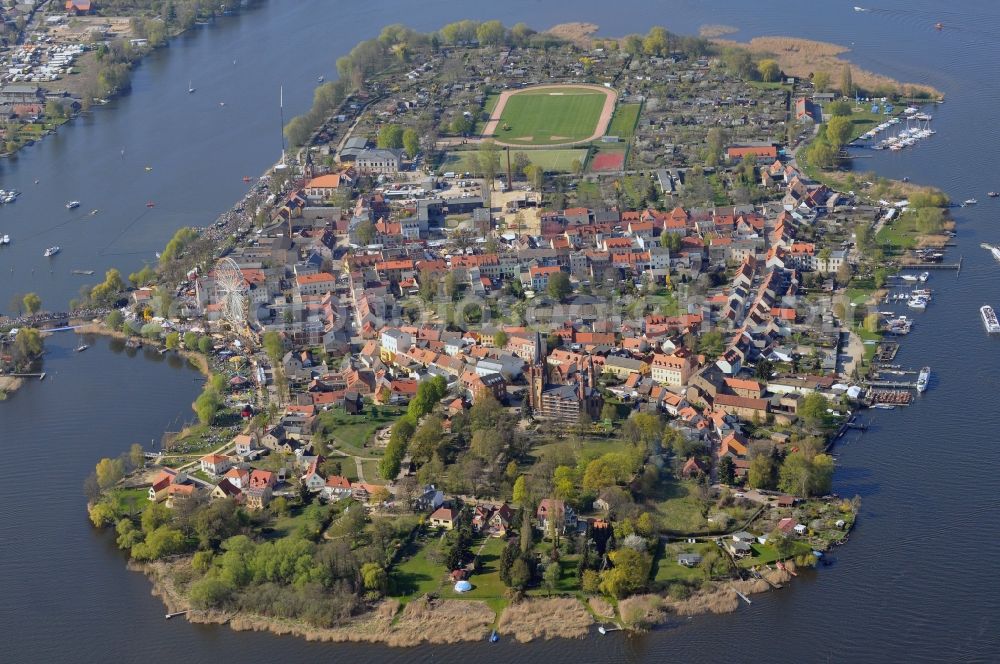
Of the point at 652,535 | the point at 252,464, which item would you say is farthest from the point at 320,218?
the point at 652,535

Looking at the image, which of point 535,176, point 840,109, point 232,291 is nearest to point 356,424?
point 232,291

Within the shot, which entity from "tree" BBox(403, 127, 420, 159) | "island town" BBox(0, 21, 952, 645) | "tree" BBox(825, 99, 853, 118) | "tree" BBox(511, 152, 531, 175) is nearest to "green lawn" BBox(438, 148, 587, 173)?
"island town" BBox(0, 21, 952, 645)

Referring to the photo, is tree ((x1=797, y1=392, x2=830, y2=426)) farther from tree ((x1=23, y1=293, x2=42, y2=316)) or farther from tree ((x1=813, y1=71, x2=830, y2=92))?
tree ((x1=813, y1=71, x2=830, y2=92))

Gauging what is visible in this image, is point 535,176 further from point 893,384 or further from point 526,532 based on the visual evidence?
point 526,532

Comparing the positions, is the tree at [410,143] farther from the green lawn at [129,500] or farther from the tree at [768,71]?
the green lawn at [129,500]

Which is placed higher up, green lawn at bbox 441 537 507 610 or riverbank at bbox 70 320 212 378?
green lawn at bbox 441 537 507 610

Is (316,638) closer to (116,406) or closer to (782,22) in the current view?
(116,406)

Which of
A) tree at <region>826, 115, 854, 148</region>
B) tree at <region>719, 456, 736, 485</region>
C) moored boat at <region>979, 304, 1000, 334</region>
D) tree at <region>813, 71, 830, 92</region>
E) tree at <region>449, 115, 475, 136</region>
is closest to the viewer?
tree at <region>719, 456, 736, 485</region>
